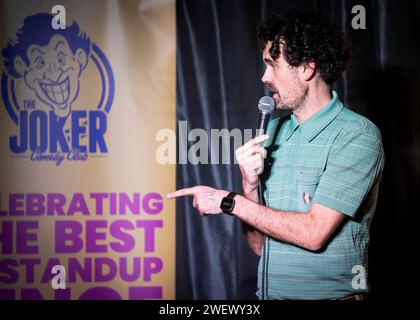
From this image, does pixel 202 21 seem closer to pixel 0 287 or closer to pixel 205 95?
pixel 205 95

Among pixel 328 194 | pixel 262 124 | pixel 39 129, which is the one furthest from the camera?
pixel 39 129

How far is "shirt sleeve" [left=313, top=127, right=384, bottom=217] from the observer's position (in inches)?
48.1

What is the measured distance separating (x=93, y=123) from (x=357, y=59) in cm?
→ 141

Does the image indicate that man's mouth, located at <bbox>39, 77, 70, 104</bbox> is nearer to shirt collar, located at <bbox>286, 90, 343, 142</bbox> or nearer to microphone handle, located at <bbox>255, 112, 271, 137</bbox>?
microphone handle, located at <bbox>255, 112, 271, 137</bbox>

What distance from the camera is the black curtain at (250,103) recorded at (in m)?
2.13

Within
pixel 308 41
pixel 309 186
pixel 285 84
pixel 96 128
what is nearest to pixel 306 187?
pixel 309 186

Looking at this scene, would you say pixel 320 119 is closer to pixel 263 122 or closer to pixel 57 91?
pixel 263 122

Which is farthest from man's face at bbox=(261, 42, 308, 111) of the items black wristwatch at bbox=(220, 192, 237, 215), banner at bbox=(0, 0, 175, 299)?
banner at bbox=(0, 0, 175, 299)

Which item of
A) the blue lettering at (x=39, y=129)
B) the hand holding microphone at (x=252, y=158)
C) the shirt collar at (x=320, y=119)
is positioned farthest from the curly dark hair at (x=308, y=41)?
the blue lettering at (x=39, y=129)

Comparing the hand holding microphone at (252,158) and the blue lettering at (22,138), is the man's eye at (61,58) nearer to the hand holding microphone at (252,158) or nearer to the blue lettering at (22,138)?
the blue lettering at (22,138)

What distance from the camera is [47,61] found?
216cm

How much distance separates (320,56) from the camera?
150cm

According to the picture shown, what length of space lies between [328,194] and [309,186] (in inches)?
4.3

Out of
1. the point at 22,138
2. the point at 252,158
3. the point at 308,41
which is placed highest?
the point at 308,41
